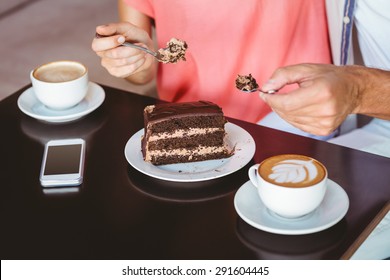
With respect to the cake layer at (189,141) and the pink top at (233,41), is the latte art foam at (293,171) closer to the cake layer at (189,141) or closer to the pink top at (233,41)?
the cake layer at (189,141)

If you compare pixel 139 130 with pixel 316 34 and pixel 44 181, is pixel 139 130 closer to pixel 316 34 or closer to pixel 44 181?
pixel 44 181

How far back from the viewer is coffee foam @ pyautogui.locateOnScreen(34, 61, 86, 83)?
1.58m

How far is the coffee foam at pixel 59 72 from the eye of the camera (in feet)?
5.17

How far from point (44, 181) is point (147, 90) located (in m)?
1.45

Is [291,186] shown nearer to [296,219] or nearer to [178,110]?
[296,219]

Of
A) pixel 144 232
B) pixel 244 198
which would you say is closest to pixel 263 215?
pixel 244 198

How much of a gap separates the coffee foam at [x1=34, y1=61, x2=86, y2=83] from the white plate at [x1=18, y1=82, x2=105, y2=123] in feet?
0.20

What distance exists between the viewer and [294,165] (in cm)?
111

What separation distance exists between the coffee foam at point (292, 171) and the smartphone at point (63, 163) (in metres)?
0.39

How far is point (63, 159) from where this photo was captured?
1.31 metres

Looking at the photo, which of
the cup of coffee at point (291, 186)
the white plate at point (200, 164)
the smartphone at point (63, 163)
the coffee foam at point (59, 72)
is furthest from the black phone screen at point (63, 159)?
the cup of coffee at point (291, 186)

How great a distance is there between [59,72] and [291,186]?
79 centimetres

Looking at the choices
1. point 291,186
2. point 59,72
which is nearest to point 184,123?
point 291,186

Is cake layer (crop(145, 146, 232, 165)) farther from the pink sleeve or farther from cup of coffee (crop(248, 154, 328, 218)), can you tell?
the pink sleeve
